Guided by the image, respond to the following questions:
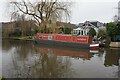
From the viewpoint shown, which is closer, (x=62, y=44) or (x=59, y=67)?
(x=59, y=67)

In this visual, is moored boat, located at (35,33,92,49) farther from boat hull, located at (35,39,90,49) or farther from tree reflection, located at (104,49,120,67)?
tree reflection, located at (104,49,120,67)

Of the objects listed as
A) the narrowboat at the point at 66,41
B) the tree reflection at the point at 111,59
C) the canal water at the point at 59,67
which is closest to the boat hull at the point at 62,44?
the narrowboat at the point at 66,41

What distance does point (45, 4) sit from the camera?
28.2m

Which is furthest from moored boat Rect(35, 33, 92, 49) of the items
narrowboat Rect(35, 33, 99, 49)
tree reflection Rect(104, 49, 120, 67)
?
tree reflection Rect(104, 49, 120, 67)

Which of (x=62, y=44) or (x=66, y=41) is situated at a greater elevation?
(x=66, y=41)

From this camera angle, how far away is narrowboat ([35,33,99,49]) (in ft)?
72.4

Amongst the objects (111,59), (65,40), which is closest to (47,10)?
(65,40)

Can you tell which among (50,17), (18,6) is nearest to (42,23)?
(50,17)

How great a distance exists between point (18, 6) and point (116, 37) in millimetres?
14547

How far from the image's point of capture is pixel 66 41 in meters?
24.4

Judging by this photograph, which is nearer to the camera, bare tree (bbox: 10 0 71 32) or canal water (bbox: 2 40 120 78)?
canal water (bbox: 2 40 120 78)

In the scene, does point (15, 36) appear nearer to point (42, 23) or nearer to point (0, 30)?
point (0, 30)

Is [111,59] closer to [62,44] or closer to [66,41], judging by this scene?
[66,41]

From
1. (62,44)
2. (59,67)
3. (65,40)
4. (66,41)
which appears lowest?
(59,67)
